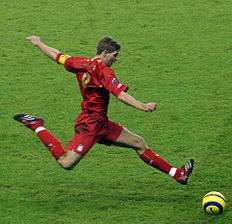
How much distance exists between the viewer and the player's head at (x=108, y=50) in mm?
9023

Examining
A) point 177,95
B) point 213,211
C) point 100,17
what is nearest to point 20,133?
point 177,95

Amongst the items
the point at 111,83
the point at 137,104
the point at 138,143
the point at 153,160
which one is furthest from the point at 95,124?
the point at 137,104

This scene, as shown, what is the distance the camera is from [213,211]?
8945 millimetres

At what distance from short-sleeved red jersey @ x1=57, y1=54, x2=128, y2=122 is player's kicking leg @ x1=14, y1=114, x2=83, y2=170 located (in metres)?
0.43

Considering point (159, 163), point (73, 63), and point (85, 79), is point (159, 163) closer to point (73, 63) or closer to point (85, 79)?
point (85, 79)

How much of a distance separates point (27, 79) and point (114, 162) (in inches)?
122

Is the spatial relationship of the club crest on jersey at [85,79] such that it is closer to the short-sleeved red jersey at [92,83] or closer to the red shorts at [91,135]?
the short-sleeved red jersey at [92,83]

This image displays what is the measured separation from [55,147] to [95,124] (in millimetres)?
542

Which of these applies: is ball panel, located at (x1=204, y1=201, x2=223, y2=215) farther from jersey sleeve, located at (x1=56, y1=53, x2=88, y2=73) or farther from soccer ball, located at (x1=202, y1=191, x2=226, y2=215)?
jersey sleeve, located at (x1=56, y1=53, x2=88, y2=73)

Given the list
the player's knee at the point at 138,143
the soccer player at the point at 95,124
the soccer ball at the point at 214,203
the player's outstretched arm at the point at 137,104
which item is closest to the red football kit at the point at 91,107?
the soccer player at the point at 95,124

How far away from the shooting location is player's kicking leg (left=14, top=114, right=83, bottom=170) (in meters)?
9.10

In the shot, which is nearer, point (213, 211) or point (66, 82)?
point (213, 211)

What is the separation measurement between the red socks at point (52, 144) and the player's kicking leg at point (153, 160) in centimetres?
67

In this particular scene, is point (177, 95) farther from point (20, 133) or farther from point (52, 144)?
point (52, 144)
